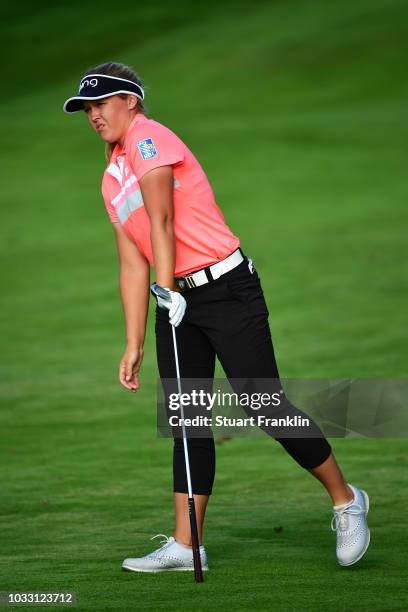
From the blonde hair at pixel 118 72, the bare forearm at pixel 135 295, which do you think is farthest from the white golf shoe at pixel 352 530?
the blonde hair at pixel 118 72

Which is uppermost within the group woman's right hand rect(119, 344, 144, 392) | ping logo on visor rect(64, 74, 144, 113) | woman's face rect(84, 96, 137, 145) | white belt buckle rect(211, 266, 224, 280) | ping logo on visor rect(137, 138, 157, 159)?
ping logo on visor rect(64, 74, 144, 113)

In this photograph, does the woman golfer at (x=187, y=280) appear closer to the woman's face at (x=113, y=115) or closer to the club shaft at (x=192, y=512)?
the woman's face at (x=113, y=115)

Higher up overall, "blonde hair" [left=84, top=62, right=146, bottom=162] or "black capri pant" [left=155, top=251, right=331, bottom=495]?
"blonde hair" [left=84, top=62, right=146, bottom=162]

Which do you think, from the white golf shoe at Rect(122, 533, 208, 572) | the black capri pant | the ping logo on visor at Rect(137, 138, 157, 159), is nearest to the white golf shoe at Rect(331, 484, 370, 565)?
the black capri pant

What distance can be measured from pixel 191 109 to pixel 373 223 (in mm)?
15040

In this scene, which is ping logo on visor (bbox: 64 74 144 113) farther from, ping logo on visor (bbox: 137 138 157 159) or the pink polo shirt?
ping logo on visor (bbox: 137 138 157 159)

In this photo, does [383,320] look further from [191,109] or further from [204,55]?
[204,55]

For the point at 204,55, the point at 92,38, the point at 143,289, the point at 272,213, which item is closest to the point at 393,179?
the point at 272,213

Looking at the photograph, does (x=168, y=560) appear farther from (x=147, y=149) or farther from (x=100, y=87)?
(x=100, y=87)

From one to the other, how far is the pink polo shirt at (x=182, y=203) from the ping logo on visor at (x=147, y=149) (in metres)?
0.03

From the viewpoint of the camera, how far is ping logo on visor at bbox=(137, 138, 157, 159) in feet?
17.3

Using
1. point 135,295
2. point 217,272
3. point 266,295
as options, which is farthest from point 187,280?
point 266,295

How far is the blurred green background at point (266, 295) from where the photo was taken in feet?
18.5

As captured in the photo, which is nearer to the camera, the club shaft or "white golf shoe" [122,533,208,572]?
the club shaft
